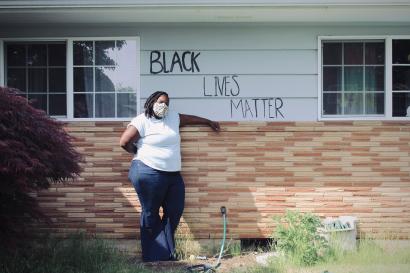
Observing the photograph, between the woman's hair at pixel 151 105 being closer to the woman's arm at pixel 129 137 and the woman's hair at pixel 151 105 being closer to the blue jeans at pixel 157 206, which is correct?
the woman's arm at pixel 129 137

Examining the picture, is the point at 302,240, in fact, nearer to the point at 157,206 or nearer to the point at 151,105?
the point at 157,206

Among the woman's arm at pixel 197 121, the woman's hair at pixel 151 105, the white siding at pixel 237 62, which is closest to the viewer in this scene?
the woman's hair at pixel 151 105

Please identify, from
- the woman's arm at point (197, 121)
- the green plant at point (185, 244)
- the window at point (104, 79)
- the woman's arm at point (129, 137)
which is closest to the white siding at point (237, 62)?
the window at point (104, 79)

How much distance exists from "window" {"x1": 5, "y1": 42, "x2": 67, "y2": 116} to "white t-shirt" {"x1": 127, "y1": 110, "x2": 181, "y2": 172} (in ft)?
4.46

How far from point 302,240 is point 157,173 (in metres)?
1.76

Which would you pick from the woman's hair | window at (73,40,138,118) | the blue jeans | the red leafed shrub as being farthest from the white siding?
the red leafed shrub

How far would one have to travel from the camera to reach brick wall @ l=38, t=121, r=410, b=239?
6.63m

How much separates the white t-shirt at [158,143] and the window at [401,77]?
114 inches

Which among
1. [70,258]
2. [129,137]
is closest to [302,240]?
[129,137]

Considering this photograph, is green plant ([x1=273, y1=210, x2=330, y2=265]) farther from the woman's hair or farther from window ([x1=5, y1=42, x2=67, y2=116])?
window ([x1=5, y1=42, x2=67, y2=116])

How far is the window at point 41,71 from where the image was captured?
280 inches

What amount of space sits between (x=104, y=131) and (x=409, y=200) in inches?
149

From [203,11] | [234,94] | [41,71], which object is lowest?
[234,94]

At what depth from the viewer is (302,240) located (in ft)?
19.3
